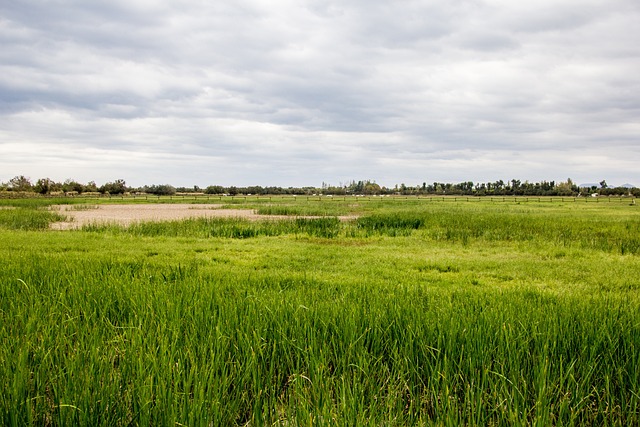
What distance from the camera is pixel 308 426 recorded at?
107 inches

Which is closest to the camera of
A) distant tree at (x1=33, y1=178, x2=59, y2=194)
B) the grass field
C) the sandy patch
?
the grass field

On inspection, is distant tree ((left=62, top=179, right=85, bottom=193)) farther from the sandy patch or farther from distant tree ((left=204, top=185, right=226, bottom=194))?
the sandy patch

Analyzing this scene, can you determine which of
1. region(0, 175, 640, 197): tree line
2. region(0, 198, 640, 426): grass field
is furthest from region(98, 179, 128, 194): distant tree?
region(0, 198, 640, 426): grass field

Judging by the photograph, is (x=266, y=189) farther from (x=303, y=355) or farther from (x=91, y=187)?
(x=303, y=355)

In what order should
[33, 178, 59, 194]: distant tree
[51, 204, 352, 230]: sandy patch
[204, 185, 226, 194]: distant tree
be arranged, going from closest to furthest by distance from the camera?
[51, 204, 352, 230]: sandy patch, [33, 178, 59, 194]: distant tree, [204, 185, 226, 194]: distant tree

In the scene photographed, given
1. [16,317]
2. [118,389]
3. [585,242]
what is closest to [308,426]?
[118,389]

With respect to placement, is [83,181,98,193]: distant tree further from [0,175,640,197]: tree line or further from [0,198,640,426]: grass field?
[0,198,640,426]: grass field

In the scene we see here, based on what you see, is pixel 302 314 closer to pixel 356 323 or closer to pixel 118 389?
pixel 356 323

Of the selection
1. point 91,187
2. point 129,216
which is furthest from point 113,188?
point 129,216

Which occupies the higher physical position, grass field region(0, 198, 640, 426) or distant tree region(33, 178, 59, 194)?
distant tree region(33, 178, 59, 194)

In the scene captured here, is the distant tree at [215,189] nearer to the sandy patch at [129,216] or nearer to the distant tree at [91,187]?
the distant tree at [91,187]

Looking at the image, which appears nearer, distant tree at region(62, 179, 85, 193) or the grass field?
the grass field

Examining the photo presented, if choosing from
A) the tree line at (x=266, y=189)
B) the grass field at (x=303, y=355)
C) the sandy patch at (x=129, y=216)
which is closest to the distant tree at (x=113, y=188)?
the tree line at (x=266, y=189)

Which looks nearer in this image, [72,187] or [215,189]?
[72,187]
